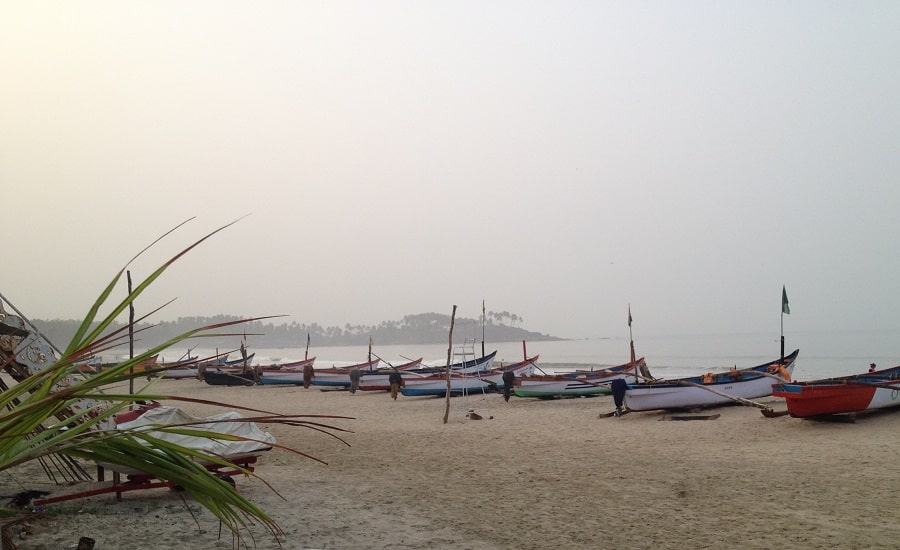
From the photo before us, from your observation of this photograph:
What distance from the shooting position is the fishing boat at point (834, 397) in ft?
44.3

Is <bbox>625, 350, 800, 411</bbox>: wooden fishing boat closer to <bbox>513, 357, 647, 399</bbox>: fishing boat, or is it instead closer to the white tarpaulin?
<bbox>513, 357, 647, 399</bbox>: fishing boat

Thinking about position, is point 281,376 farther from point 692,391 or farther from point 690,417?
point 690,417

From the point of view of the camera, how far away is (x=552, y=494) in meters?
8.48

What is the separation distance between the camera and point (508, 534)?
6836 millimetres

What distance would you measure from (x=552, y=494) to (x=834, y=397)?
8171 mm

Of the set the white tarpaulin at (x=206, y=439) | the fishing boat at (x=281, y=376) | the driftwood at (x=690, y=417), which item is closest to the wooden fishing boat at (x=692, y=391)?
the driftwood at (x=690, y=417)

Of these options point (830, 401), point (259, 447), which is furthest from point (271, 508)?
point (830, 401)

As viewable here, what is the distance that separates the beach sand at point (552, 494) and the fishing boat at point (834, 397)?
1.18 feet

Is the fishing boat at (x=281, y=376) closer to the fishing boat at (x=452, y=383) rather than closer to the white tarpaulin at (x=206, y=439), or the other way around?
the fishing boat at (x=452, y=383)

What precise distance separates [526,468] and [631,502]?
7.75 feet

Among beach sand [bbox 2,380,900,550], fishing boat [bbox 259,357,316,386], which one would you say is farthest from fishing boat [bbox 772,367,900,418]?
fishing boat [bbox 259,357,316,386]

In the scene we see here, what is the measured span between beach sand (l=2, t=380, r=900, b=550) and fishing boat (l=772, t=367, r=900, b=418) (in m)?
0.36

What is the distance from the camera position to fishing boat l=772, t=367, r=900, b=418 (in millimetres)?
13516

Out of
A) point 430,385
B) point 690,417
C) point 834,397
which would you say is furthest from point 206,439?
point 430,385
